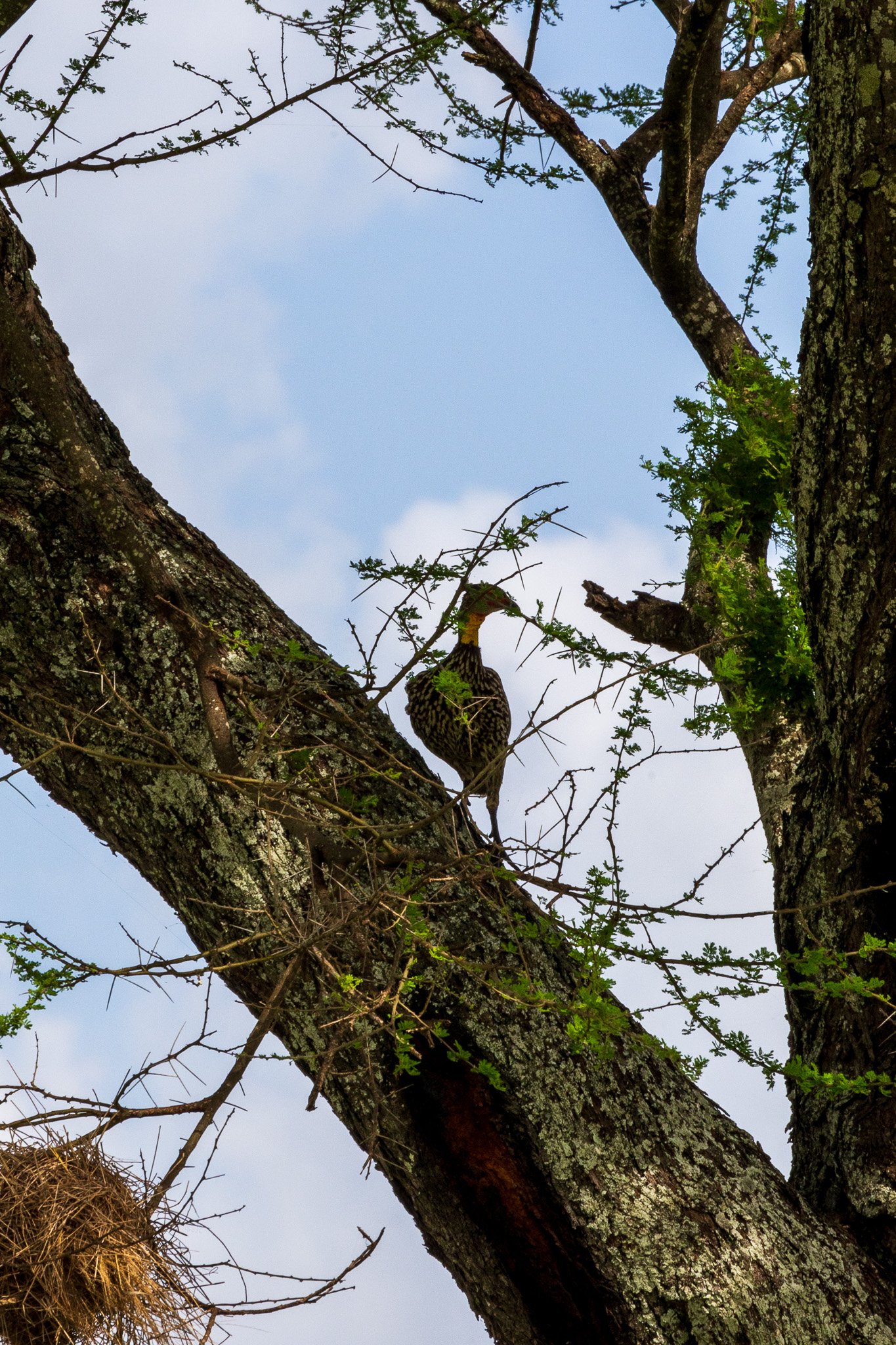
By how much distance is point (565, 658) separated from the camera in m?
2.68

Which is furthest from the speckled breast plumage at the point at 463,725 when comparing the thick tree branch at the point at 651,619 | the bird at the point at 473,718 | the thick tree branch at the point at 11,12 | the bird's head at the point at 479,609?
the thick tree branch at the point at 11,12

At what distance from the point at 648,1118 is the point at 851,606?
1176mm

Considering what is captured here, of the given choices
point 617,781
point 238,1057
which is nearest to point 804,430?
point 617,781

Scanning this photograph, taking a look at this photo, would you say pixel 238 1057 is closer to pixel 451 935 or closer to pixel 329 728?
pixel 451 935

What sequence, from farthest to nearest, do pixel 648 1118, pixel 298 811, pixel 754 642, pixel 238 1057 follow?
pixel 754 642 < pixel 648 1118 < pixel 298 811 < pixel 238 1057

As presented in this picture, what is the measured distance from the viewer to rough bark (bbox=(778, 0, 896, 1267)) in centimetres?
254

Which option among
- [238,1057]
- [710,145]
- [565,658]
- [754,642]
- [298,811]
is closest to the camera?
[238,1057]

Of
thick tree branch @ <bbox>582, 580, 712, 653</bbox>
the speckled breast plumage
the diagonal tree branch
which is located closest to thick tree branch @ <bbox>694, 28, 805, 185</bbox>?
the diagonal tree branch

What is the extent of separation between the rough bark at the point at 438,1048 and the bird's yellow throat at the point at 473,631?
1.19 m

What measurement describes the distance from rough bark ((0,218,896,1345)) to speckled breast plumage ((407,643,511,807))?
88 centimetres

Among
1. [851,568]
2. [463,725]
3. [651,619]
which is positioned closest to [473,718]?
[463,725]

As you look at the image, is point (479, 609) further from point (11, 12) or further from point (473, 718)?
point (11, 12)

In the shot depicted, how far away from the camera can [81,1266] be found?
226 centimetres

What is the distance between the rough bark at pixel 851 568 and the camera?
2.54 metres
